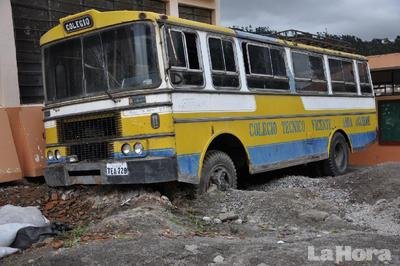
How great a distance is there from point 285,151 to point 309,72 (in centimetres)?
195

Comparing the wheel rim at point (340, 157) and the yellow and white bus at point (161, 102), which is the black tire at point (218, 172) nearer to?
the yellow and white bus at point (161, 102)

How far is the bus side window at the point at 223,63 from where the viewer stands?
25.6 ft

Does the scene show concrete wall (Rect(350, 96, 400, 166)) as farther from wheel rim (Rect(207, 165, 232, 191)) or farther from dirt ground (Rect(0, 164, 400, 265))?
wheel rim (Rect(207, 165, 232, 191))

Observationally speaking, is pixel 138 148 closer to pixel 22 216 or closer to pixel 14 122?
pixel 22 216

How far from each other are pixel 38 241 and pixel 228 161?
3.04m

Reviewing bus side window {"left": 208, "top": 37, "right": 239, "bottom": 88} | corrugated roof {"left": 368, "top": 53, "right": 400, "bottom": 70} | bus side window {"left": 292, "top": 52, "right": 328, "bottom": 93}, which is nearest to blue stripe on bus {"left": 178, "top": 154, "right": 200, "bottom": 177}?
bus side window {"left": 208, "top": 37, "right": 239, "bottom": 88}

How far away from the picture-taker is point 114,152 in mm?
7066

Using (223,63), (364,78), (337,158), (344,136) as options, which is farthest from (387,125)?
(223,63)

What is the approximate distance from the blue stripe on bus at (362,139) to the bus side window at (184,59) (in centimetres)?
587

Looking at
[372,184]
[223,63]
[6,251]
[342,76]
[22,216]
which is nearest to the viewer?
[6,251]

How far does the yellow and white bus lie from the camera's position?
6844 millimetres

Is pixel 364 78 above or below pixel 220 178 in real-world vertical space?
above

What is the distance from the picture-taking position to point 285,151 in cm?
945

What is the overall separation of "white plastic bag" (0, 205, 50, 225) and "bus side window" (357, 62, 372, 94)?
28.1 feet
